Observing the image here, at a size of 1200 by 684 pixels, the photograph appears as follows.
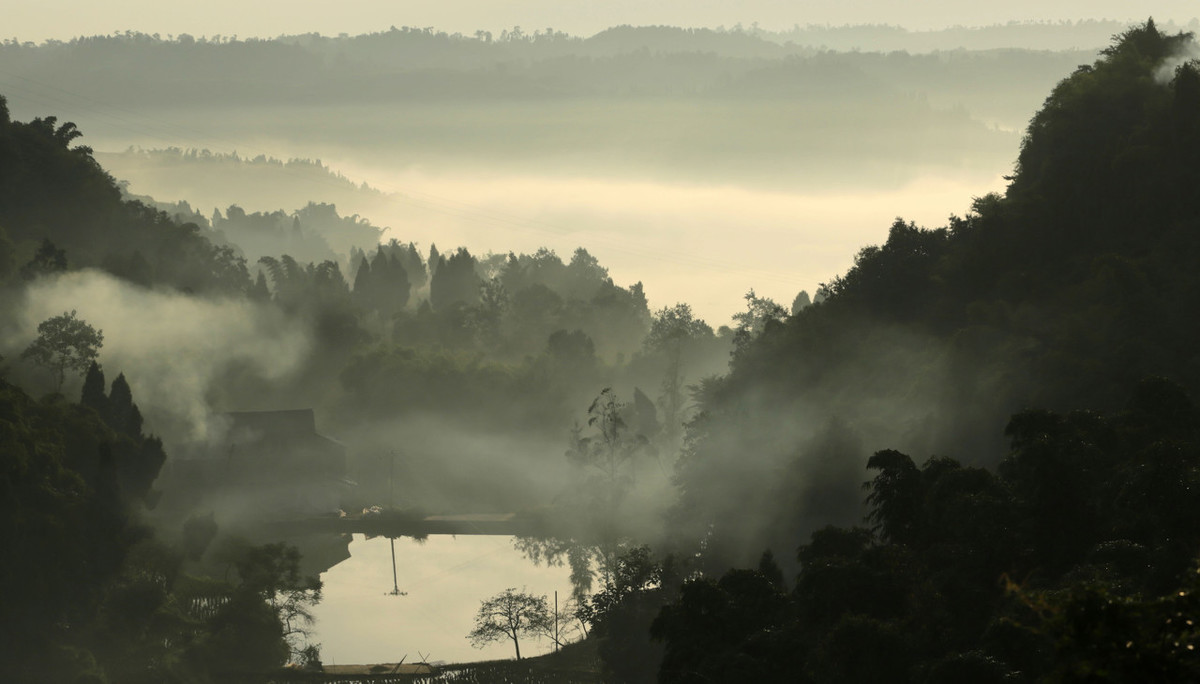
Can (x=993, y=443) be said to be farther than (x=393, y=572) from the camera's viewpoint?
No

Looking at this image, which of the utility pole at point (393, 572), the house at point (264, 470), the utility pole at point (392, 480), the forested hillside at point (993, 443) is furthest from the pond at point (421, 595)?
the forested hillside at point (993, 443)

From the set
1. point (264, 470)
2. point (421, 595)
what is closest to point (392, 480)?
point (264, 470)

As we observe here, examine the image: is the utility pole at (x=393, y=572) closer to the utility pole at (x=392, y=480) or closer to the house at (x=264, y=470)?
the utility pole at (x=392, y=480)

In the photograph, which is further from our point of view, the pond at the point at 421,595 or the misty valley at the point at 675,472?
the pond at the point at 421,595

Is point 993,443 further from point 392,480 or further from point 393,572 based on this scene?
point 392,480

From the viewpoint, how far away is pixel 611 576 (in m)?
72.2

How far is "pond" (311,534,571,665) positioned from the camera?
2494 inches

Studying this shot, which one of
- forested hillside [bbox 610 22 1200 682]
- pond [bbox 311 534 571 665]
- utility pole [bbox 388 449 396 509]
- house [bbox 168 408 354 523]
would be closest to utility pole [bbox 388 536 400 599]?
pond [bbox 311 534 571 665]

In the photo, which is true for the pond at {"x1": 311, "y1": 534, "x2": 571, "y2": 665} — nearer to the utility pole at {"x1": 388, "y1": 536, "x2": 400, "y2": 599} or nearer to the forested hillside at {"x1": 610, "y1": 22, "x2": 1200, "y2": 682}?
the utility pole at {"x1": 388, "y1": 536, "x2": 400, "y2": 599}

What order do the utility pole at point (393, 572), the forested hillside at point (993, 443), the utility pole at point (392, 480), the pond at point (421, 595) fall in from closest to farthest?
the forested hillside at point (993, 443) → the pond at point (421, 595) → the utility pole at point (393, 572) → the utility pole at point (392, 480)

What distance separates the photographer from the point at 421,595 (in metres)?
73.8

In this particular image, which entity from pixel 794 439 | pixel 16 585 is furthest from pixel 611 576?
pixel 16 585

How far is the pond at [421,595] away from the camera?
6334cm

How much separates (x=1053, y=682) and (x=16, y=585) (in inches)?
1960
